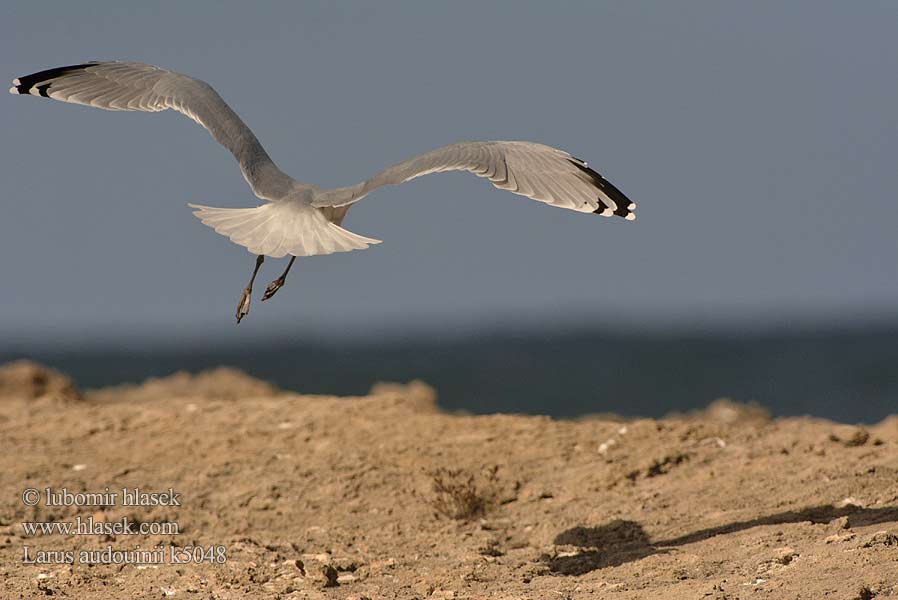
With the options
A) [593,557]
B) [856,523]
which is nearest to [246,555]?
[593,557]

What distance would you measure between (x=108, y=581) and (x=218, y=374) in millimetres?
6237

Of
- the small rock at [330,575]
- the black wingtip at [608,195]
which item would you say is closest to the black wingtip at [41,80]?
the black wingtip at [608,195]

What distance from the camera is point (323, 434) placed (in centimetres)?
961

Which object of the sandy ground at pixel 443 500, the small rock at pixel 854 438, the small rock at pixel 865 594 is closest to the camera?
the small rock at pixel 865 594

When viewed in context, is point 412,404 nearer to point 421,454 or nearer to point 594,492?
point 421,454

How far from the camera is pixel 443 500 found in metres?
7.97

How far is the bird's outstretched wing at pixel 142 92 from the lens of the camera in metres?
7.74

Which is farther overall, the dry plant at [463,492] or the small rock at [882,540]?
the dry plant at [463,492]

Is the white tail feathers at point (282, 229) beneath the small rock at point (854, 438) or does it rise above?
above

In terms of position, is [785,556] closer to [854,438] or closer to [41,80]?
[854,438]

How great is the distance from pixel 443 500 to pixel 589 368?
29257 millimetres

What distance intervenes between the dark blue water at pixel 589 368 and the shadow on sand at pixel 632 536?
12728 mm

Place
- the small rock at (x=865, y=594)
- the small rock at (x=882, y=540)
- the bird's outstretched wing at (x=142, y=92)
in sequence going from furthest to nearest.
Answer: the bird's outstretched wing at (x=142, y=92), the small rock at (x=882, y=540), the small rock at (x=865, y=594)

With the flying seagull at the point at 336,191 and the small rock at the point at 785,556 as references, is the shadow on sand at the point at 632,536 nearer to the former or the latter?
the small rock at the point at 785,556
